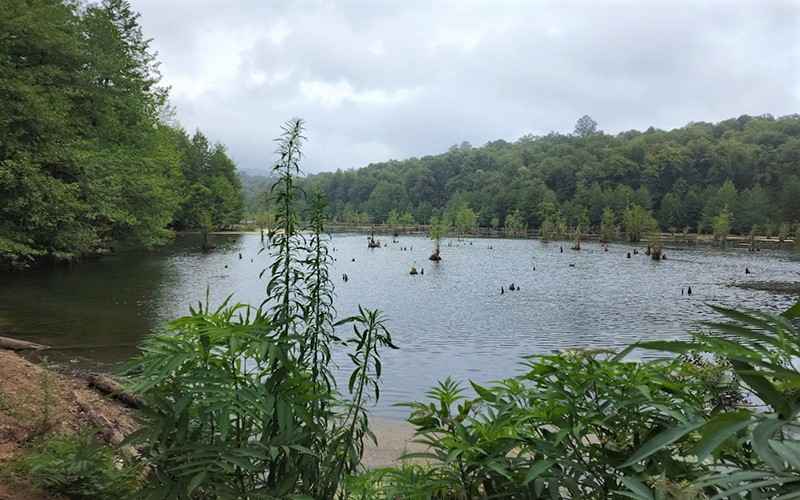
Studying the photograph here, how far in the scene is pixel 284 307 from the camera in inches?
108

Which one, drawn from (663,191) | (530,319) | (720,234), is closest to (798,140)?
(663,191)

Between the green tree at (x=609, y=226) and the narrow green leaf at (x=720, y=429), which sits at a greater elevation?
the green tree at (x=609, y=226)

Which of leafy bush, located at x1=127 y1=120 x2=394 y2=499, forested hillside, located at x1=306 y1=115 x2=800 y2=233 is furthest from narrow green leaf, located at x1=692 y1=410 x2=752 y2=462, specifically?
forested hillside, located at x1=306 y1=115 x2=800 y2=233

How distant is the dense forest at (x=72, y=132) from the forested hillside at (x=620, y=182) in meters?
78.1

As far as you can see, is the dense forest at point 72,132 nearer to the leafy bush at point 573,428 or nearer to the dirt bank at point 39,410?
the dirt bank at point 39,410

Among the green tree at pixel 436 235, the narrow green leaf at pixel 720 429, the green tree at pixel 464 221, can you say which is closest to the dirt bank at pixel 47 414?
the narrow green leaf at pixel 720 429

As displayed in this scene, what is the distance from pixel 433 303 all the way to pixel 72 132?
52.1 ft

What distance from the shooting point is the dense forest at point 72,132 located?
15.6 metres

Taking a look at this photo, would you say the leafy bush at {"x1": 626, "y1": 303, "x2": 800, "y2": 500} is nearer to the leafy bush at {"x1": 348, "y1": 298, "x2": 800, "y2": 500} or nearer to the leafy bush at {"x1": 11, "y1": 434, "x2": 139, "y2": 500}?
the leafy bush at {"x1": 348, "y1": 298, "x2": 800, "y2": 500}

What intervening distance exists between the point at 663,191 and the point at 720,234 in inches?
1361

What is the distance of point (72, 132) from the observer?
19375mm

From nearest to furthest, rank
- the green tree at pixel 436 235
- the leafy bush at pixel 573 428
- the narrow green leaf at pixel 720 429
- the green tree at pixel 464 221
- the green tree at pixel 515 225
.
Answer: the narrow green leaf at pixel 720 429 → the leafy bush at pixel 573 428 → the green tree at pixel 436 235 → the green tree at pixel 464 221 → the green tree at pixel 515 225

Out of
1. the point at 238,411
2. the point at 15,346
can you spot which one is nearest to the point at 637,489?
the point at 238,411

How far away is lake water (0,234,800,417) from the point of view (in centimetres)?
1352
